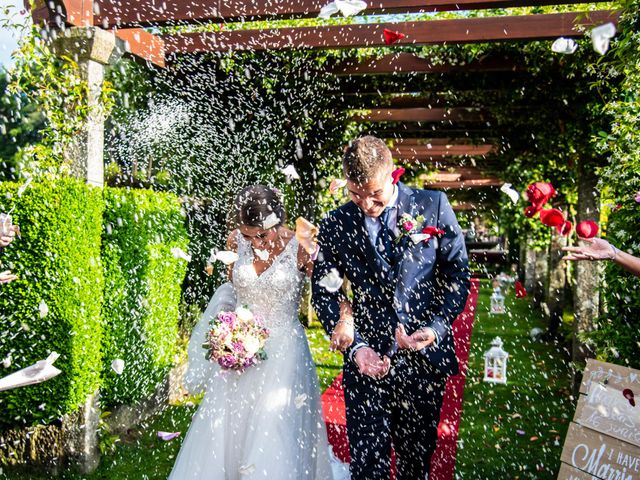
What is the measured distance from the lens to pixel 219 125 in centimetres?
826

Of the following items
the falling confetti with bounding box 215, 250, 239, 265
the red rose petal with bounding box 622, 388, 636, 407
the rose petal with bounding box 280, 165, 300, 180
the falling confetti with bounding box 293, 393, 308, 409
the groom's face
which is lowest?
the falling confetti with bounding box 293, 393, 308, 409

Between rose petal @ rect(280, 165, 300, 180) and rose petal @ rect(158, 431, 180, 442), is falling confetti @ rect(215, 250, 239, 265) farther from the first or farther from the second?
A: rose petal @ rect(280, 165, 300, 180)

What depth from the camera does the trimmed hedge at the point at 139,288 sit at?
4730 mm

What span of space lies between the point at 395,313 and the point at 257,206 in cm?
123

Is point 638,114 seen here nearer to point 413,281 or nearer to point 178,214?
point 413,281

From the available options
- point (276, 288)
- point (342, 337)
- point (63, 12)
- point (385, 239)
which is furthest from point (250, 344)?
point (63, 12)

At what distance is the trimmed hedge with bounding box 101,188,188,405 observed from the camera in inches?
186

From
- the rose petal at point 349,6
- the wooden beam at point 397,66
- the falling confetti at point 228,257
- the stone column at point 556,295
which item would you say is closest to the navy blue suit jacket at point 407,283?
the falling confetti at point 228,257

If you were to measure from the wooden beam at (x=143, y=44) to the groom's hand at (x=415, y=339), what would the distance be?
363cm

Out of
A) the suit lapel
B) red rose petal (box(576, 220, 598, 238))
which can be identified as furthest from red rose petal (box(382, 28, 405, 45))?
red rose petal (box(576, 220, 598, 238))

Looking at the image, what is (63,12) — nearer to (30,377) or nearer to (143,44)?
(143,44)

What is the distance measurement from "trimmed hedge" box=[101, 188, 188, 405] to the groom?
2.29 meters

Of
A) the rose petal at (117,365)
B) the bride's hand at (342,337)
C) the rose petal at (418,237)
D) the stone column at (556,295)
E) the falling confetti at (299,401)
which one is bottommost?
the stone column at (556,295)

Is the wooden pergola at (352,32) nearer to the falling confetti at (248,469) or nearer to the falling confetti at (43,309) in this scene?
the falling confetti at (43,309)
